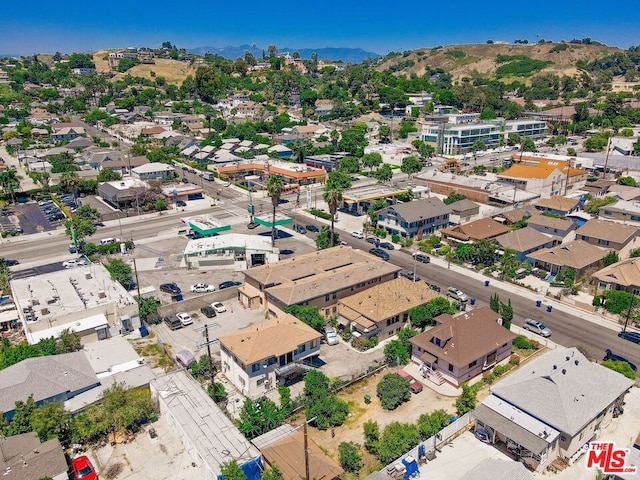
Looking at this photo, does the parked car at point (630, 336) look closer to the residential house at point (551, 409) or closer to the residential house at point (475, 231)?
the residential house at point (551, 409)

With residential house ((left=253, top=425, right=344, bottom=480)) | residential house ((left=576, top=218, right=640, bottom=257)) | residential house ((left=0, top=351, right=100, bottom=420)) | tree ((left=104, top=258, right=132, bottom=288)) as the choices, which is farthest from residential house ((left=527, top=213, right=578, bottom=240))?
residential house ((left=0, top=351, right=100, bottom=420))

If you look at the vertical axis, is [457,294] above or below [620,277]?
below

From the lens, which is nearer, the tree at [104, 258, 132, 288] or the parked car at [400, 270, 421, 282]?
the tree at [104, 258, 132, 288]

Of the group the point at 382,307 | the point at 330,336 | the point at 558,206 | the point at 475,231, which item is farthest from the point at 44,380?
the point at 558,206

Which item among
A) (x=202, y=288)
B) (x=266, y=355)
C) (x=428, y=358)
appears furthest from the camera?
(x=202, y=288)

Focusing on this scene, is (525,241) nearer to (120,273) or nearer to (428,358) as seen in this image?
(428,358)

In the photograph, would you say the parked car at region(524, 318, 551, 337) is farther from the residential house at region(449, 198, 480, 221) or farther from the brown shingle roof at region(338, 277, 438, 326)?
the residential house at region(449, 198, 480, 221)
